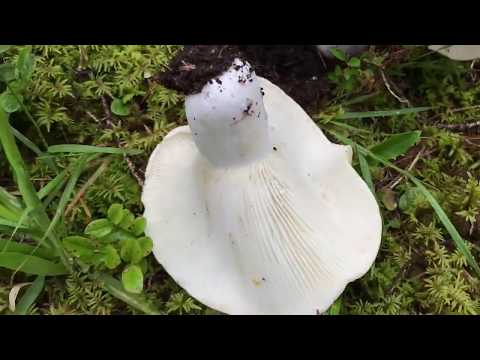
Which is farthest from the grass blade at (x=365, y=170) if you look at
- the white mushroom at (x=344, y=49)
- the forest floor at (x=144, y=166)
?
the white mushroom at (x=344, y=49)

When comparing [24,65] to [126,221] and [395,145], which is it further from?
[395,145]

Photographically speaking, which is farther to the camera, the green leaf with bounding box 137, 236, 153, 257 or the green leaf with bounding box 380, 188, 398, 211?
the green leaf with bounding box 380, 188, 398, 211

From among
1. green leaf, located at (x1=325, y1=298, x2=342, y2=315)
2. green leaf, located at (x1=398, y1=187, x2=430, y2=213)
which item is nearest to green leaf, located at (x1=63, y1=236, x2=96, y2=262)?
green leaf, located at (x1=325, y1=298, x2=342, y2=315)

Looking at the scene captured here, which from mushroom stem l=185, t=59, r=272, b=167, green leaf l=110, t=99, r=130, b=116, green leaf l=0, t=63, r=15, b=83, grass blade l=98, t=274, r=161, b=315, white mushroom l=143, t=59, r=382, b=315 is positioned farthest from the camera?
green leaf l=110, t=99, r=130, b=116

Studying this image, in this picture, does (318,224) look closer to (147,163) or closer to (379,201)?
(379,201)

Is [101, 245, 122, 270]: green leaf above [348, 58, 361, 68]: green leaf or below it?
below

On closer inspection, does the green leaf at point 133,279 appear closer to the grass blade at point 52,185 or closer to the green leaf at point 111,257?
the green leaf at point 111,257

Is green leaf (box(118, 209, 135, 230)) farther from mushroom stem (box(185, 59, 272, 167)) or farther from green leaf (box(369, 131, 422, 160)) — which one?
green leaf (box(369, 131, 422, 160))
